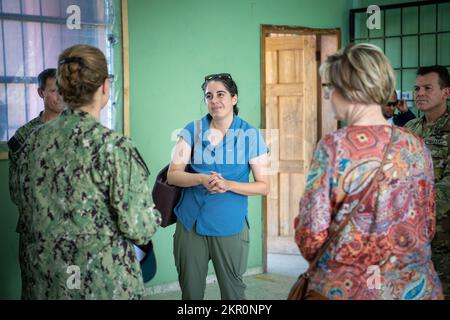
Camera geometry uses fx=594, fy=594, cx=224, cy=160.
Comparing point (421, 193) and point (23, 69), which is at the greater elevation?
point (23, 69)

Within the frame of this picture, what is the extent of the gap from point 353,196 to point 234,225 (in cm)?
126

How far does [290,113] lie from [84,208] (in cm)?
419

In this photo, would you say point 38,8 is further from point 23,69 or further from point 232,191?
point 232,191

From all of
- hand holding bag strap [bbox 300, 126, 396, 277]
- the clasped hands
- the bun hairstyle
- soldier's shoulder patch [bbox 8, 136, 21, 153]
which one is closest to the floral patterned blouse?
hand holding bag strap [bbox 300, 126, 396, 277]

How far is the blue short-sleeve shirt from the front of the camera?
2.98m

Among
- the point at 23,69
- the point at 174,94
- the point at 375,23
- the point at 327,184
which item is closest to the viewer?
the point at 327,184

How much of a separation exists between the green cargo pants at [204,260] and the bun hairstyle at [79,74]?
117cm

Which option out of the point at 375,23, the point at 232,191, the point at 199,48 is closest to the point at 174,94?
the point at 199,48

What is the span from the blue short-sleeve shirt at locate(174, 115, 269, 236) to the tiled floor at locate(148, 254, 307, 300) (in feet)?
5.05

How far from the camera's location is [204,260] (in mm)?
Answer: 3004

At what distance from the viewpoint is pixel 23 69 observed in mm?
3729

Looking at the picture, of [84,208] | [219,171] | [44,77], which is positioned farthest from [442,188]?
[44,77]

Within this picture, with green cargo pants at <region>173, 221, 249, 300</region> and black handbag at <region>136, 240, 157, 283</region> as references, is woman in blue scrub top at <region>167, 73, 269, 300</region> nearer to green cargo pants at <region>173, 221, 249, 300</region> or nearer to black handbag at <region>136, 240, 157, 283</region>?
green cargo pants at <region>173, 221, 249, 300</region>
